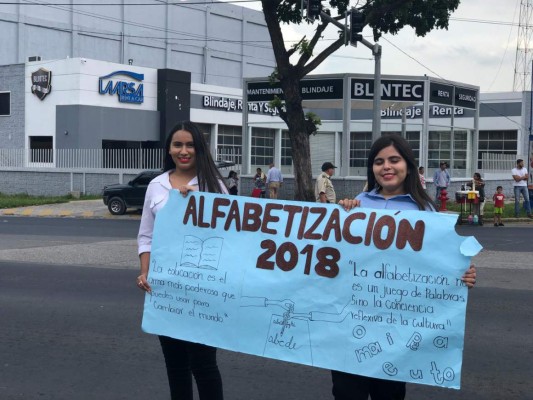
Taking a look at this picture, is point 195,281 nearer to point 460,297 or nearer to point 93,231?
point 460,297

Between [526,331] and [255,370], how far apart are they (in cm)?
294

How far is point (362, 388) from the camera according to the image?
13.7 feet

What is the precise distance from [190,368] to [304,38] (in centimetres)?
1968

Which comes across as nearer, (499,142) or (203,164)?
(203,164)

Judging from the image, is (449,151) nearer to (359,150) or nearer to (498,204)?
(359,150)

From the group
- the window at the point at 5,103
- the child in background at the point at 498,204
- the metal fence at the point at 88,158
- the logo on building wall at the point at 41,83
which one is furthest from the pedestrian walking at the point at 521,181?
the window at the point at 5,103

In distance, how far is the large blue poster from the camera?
13.4ft

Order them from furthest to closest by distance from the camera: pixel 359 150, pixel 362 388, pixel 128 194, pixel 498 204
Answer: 1. pixel 359 150
2. pixel 128 194
3. pixel 498 204
4. pixel 362 388

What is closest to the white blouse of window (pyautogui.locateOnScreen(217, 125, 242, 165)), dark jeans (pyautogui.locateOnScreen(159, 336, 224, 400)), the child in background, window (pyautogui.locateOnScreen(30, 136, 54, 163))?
dark jeans (pyautogui.locateOnScreen(159, 336, 224, 400))

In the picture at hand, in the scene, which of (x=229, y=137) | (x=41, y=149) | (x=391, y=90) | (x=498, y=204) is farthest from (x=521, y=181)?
(x=229, y=137)

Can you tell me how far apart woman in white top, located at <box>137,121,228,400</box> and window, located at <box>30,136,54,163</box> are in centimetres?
3466

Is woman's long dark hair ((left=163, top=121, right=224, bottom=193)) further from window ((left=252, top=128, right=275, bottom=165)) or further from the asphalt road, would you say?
window ((left=252, top=128, right=275, bottom=165))

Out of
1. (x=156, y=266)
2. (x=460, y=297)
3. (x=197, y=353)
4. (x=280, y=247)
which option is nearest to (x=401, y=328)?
(x=460, y=297)

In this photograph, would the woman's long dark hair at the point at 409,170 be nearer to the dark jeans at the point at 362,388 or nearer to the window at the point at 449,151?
the dark jeans at the point at 362,388
